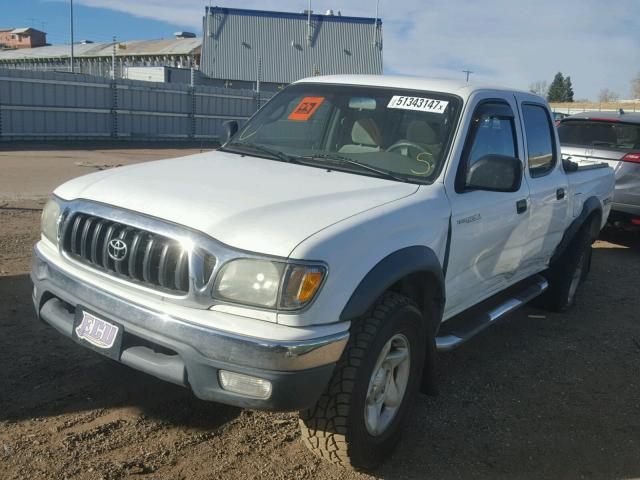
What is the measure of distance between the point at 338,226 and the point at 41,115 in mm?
17178

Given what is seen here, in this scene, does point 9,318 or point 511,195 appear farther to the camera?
point 9,318

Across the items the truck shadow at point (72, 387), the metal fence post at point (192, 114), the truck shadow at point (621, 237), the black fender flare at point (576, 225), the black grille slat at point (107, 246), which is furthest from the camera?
the metal fence post at point (192, 114)

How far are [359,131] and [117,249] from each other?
6.04 feet

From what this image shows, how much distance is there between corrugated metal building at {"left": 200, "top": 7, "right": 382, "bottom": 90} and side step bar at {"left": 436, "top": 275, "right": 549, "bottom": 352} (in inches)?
1301

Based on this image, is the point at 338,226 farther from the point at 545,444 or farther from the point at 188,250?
the point at 545,444

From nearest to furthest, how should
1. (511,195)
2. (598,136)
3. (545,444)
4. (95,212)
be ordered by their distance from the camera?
(95,212)
(545,444)
(511,195)
(598,136)

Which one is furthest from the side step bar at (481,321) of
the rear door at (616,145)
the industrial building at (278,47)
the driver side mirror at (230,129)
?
the industrial building at (278,47)

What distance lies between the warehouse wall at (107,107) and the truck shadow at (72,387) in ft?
47.8

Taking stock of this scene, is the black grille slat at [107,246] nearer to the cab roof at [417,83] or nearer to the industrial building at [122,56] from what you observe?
the cab roof at [417,83]

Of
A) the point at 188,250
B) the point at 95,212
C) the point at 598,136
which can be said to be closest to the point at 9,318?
the point at 95,212

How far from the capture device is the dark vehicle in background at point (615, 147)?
8.30 meters

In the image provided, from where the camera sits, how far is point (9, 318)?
4.63m

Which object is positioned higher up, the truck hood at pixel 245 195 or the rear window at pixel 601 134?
the rear window at pixel 601 134

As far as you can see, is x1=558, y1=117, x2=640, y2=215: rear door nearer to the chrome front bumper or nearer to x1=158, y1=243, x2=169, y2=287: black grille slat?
the chrome front bumper
